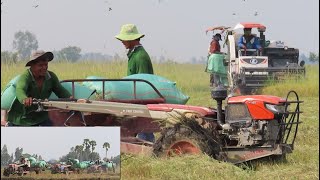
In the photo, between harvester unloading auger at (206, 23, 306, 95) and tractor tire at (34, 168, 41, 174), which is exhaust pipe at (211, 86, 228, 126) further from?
harvester unloading auger at (206, 23, 306, 95)

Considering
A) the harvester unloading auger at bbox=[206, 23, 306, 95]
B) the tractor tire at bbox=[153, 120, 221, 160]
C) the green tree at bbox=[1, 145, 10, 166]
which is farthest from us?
the harvester unloading auger at bbox=[206, 23, 306, 95]

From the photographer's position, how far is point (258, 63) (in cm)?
1909

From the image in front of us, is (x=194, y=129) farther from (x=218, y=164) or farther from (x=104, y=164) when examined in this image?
(x=104, y=164)

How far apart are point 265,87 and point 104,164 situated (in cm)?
1468

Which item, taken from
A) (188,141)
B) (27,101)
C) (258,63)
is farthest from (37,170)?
(258,63)

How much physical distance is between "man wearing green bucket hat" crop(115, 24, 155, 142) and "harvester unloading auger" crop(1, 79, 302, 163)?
4.06 feet

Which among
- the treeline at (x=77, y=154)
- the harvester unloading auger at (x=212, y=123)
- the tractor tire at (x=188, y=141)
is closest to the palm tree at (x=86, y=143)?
the treeline at (x=77, y=154)

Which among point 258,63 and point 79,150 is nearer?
point 79,150

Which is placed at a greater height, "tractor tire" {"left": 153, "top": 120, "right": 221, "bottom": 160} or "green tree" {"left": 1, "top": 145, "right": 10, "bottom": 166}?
"green tree" {"left": 1, "top": 145, "right": 10, "bottom": 166}

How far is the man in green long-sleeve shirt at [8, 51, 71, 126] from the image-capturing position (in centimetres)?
707

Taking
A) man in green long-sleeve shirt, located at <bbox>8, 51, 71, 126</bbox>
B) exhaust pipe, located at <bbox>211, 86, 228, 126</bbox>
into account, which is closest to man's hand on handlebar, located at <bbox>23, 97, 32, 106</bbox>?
man in green long-sleeve shirt, located at <bbox>8, 51, 71, 126</bbox>

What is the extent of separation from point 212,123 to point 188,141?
1.22 feet

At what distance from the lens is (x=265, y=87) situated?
19000mm

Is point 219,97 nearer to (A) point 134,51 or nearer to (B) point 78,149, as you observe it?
(A) point 134,51
